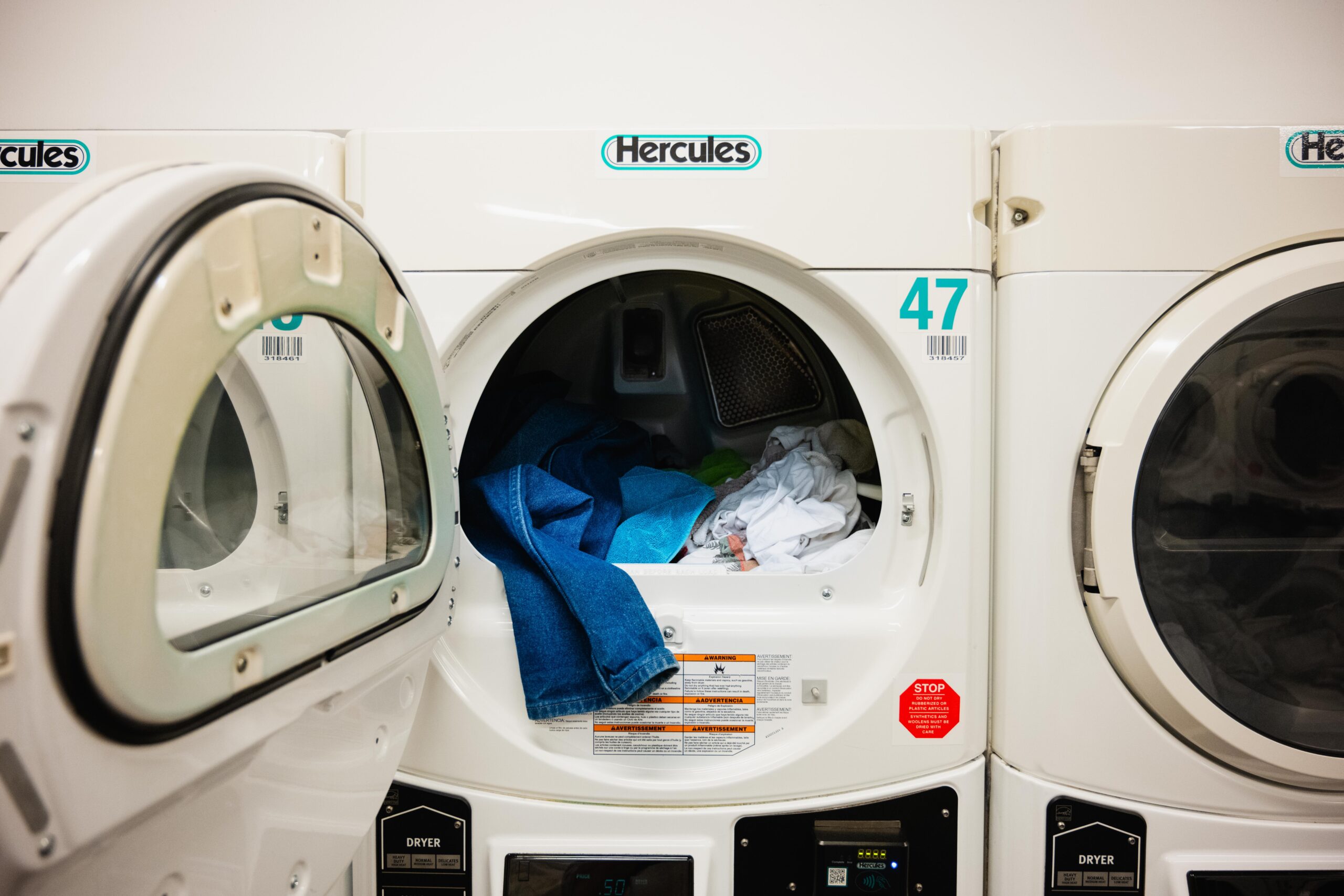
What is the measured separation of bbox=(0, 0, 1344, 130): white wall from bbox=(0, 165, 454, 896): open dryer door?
711 mm

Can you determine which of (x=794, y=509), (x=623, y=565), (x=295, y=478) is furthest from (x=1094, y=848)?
(x=295, y=478)

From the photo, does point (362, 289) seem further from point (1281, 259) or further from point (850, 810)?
point (1281, 259)

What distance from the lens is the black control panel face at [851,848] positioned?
88 centimetres

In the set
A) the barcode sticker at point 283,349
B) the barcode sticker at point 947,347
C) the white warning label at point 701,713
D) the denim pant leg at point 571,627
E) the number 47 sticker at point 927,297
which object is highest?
the number 47 sticker at point 927,297

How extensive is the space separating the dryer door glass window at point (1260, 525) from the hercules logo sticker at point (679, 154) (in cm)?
59

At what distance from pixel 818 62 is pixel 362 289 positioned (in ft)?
3.15

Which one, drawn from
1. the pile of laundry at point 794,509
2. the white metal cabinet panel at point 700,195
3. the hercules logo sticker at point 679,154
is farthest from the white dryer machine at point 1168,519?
the hercules logo sticker at point 679,154

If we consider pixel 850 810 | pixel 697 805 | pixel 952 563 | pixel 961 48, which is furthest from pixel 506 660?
pixel 961 48

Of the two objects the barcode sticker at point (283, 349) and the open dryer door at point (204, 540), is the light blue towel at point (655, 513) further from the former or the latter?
the barcode sticker at point (283, 349)

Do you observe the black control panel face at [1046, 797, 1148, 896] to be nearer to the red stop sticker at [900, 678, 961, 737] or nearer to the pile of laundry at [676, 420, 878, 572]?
the red stop sticker at [900, 678, 961, 737]

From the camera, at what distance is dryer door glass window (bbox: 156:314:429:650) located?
0.65 meters

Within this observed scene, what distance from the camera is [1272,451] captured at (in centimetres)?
87

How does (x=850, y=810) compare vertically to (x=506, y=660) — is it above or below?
below

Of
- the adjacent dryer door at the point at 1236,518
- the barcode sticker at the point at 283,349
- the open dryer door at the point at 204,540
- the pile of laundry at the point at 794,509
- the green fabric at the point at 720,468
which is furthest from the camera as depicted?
the green fabric at the point at 720,468
